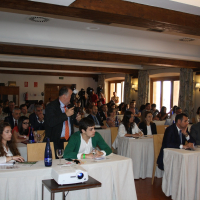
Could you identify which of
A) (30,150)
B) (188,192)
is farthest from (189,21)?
(30,150)

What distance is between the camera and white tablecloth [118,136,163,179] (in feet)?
17.3

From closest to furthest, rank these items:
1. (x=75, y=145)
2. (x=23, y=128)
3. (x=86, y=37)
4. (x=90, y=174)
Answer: (x=90, y=174) → (x=75, y=145) → (x=23, y=128) → (x=86, y=37)

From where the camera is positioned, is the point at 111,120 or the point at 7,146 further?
the point at 111,120

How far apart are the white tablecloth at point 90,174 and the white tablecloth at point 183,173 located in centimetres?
88

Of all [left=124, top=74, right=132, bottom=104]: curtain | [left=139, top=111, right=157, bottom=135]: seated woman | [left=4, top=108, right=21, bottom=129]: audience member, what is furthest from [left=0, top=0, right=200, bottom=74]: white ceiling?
[left=124, top=74, right=132, bottom=104]: curtain

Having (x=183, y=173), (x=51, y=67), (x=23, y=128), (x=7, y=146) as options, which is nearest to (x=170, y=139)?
(x=183, y=173)

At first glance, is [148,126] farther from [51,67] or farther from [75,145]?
[51,67]

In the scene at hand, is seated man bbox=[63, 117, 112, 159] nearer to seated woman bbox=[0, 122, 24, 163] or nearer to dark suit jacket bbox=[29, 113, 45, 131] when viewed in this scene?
seated woman bbox=[0, 122, 24, 163]

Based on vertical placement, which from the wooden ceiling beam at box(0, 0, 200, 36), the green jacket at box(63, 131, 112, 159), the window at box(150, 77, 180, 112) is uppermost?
the wooden ceiling beam at box(0, 0, 200, 36)

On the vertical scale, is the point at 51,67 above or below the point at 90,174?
above

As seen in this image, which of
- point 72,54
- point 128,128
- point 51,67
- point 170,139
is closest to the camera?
point 170,139

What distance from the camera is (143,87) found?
578 inches

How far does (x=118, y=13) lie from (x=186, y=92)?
9150 millimetres

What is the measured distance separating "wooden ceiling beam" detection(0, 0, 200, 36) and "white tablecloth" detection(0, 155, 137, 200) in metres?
2.02
